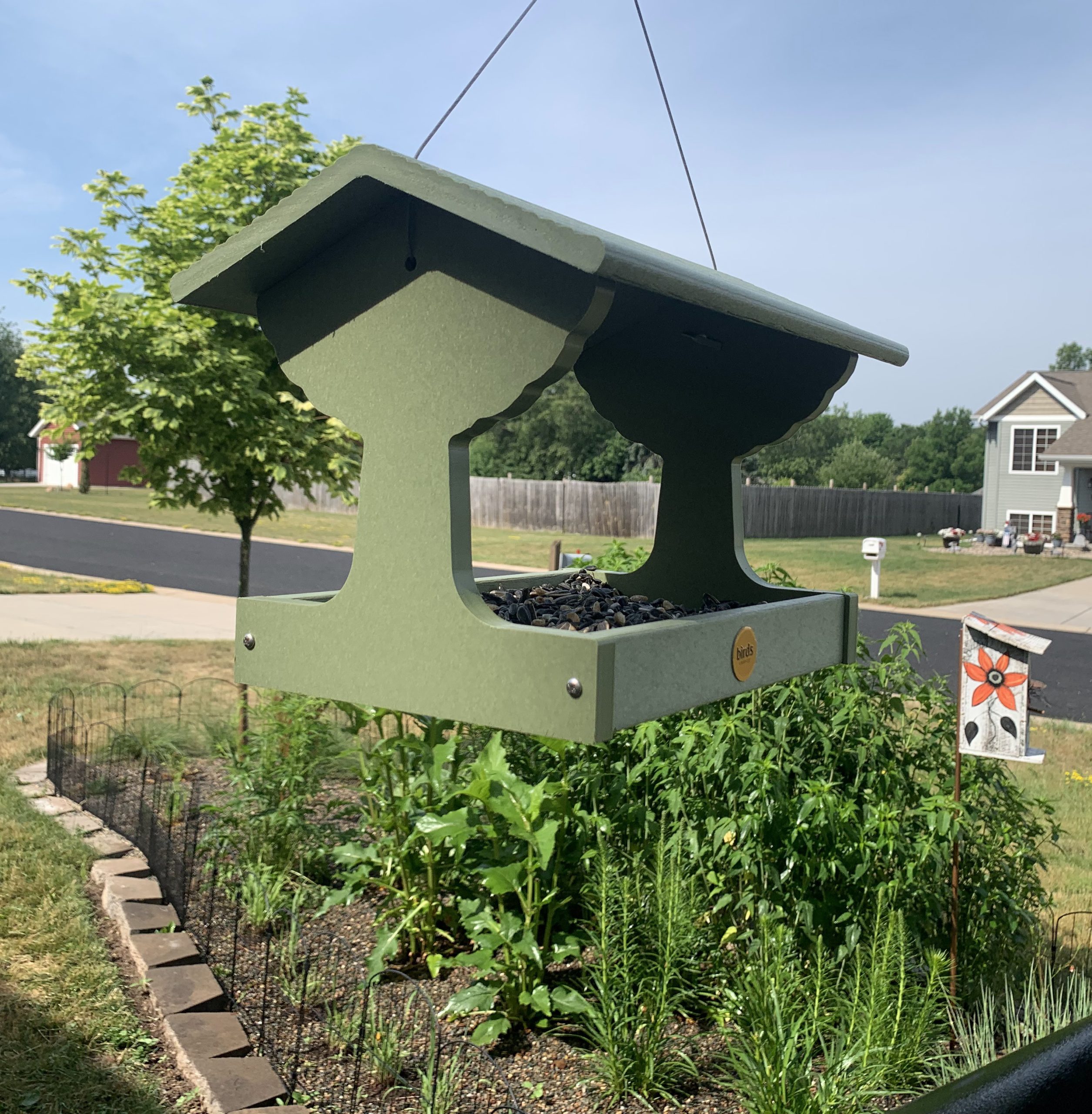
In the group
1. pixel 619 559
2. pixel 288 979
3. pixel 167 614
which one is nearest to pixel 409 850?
pixel 288 979

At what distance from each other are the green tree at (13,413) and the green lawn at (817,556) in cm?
1866

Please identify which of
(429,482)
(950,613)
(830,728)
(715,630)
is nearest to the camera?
(429,482)

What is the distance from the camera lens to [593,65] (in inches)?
88.3

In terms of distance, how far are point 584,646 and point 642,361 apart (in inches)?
54.9

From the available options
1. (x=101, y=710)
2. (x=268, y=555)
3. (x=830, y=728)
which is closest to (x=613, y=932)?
(x=830, y=728)

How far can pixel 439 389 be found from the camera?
1766mm

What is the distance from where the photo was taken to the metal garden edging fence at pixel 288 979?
297 centimetres

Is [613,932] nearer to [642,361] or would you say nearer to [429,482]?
[642,361]

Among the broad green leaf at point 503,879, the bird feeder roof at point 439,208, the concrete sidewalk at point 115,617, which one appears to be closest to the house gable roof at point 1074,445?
the concrete sidewalk at point 115,617

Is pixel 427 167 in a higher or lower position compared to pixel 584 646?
higher

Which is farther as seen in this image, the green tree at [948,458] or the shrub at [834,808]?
the green tree at [948,458]

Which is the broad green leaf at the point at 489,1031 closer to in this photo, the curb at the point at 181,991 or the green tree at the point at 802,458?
the curb at the point at 181,991

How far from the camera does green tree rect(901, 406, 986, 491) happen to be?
59594mm

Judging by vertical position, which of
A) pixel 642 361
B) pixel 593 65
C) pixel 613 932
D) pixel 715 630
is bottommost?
pixel 613 932
